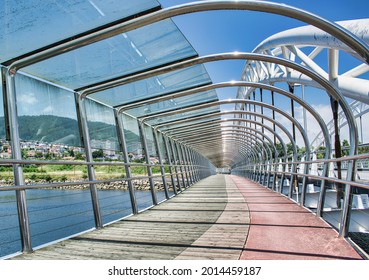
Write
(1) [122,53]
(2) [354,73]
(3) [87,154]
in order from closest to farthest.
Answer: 1. (1) [122,53]
2. (3) [87,154]
3. (2) [354,73]

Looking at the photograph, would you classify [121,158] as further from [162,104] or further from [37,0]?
[37,0]

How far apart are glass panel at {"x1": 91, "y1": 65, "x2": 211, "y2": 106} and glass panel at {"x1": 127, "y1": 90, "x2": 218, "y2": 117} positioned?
0.98 meters

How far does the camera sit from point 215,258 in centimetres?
302

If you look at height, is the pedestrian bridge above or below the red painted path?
above

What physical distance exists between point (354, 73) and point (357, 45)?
296 inches

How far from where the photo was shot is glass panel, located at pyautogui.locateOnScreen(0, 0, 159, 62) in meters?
→ 3.63

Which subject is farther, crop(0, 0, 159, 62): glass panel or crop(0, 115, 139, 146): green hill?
crop(0, 115, 139, 146): green hill

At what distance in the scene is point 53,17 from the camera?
386 cm

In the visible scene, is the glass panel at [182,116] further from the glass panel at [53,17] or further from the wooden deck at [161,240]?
the glass panel at [53,17]

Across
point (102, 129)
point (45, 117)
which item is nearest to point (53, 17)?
point (45, 117)

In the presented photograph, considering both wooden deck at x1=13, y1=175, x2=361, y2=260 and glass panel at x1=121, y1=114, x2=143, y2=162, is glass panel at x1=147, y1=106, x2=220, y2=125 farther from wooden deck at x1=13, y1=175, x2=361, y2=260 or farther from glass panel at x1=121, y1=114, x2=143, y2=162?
wooden deck at x1=13, y1=175, x2=361, y2=260

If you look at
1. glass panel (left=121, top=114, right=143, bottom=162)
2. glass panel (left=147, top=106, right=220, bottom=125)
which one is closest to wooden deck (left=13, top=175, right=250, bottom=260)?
glass panel (left=121, top=114, right=143, bottom=162)
